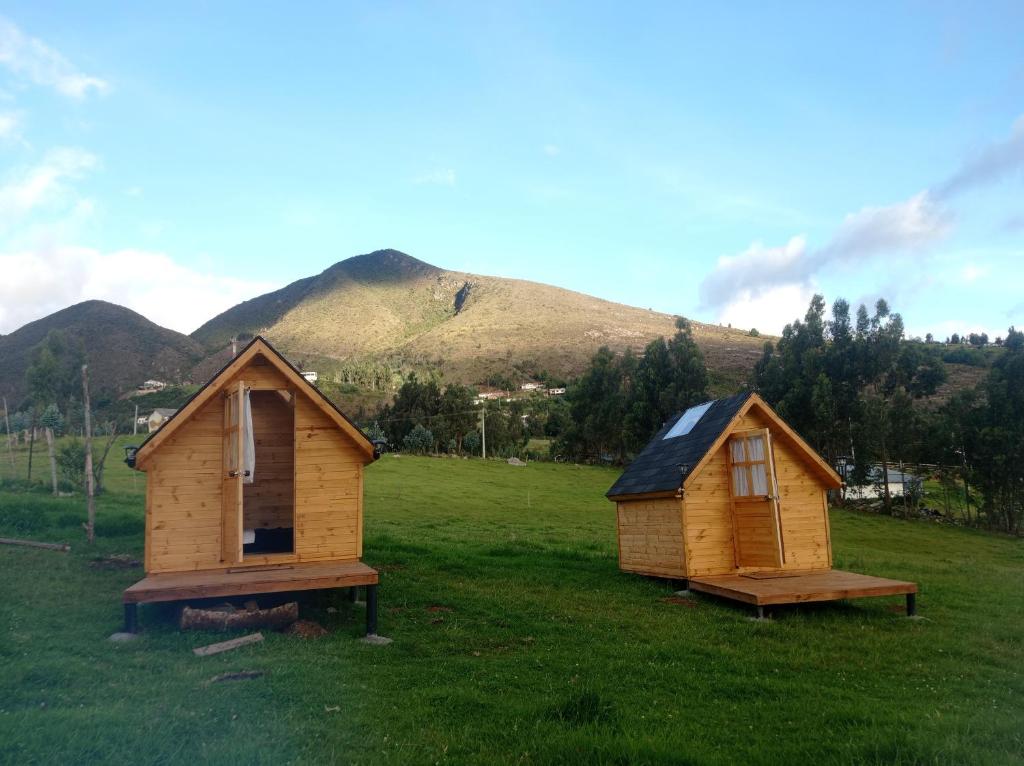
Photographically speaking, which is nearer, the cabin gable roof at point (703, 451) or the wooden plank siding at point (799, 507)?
the cabin gable roof at point (703, 451)

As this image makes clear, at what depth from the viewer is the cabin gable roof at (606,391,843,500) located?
1567 centimetres

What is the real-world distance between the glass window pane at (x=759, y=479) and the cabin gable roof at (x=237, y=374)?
8.25 meters

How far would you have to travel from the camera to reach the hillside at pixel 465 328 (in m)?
122

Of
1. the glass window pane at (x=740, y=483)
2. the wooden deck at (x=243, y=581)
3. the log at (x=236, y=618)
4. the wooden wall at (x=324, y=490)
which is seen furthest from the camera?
the glass window pane at (x=740, y=483)

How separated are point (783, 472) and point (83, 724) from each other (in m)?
14.2

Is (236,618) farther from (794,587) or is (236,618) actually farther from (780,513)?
(780,513)

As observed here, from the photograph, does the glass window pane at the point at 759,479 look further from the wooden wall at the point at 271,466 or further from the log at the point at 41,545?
the log at the point at 41,545

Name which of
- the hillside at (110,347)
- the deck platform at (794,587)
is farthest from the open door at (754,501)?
the hillside at (110,347)

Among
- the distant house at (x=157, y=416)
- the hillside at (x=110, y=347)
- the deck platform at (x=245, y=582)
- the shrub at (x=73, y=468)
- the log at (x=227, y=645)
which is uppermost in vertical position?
the hillside at (x=110, y=347)

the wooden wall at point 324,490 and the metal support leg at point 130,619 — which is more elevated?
the wooden wall at point 324,490

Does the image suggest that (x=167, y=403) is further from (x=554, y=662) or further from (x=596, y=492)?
(x=554, y=662)

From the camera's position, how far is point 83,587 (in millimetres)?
13172

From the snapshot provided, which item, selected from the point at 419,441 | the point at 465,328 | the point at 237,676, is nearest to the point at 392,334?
the point at 465,328

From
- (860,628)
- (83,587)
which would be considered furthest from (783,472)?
(83,587)
